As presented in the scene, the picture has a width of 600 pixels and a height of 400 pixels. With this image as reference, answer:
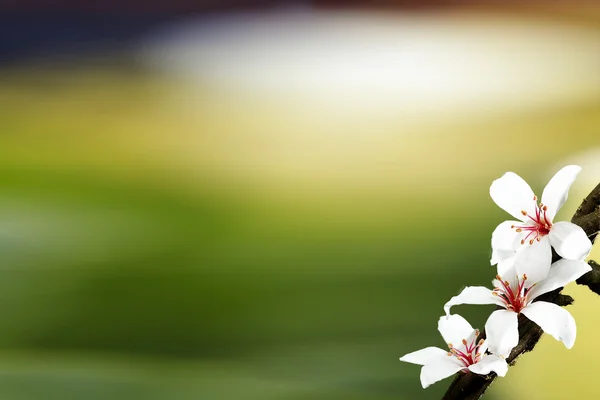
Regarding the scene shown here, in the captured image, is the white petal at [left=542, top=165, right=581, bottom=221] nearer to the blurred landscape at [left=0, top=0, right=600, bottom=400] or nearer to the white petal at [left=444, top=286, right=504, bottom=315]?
the white petal at [left=444, top=286, right=504, bottom=315]

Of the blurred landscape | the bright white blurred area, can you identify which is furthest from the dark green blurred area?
the bright white blurred area

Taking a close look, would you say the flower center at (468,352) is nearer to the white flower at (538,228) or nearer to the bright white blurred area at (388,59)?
the white flower at (538,228)

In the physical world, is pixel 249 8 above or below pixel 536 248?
above

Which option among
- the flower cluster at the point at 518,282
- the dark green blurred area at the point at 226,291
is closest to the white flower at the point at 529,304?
the flower cluster at the point at 518,282

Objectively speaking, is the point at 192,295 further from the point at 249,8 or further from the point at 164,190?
the point at 249,8

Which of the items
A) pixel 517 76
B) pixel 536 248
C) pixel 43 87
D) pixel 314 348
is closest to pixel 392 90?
pixel 517 76

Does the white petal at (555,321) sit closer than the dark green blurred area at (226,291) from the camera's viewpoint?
Yes

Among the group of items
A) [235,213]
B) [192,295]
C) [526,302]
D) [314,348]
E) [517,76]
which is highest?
[517,76]
